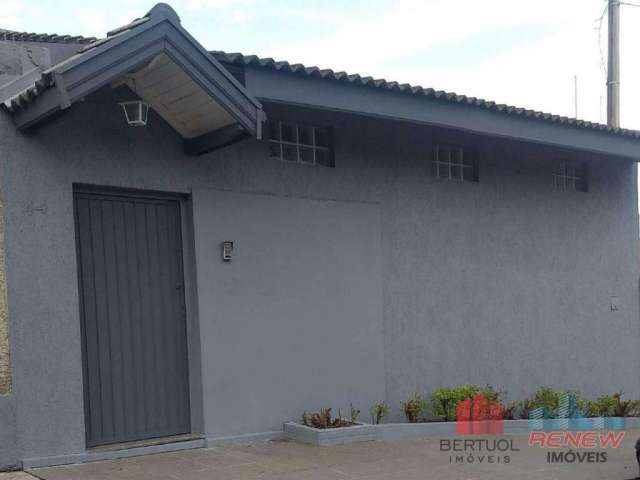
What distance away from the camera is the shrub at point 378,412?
31.3 ft

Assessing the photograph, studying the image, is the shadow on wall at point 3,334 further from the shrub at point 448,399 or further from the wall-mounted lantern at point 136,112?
the shrub at point 448,399

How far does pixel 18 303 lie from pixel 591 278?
907 cm

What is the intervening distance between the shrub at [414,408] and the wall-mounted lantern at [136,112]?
4739 mm

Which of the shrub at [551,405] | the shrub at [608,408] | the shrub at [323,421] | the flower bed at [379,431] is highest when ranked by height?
the shrub at [323,421]

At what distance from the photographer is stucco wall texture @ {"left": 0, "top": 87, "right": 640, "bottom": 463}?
7352 millimetres

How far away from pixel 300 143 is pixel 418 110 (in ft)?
4.73

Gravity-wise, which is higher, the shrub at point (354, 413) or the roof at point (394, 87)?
→ the roof at point (394, 87)

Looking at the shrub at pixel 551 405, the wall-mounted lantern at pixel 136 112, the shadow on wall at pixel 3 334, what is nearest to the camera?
the shadow on wall at pixel 3 334

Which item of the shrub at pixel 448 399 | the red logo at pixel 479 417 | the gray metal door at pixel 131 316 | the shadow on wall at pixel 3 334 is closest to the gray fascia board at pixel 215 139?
the gray metal door at pixel 131 316

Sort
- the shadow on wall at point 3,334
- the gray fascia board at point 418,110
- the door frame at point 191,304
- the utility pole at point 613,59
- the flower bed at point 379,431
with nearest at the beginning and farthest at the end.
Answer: the shadow on wall at point 3,334
the gray fascia board at point 418,110
the door frame at point 191,304
the flower bed at point 379,431
the utility pole at point 613,59

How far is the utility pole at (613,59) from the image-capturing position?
52.7ft

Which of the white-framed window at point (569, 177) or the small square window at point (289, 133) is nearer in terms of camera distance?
the small square window at point (289, 133)

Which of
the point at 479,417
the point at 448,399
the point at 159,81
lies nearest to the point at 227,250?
the point at 159,81

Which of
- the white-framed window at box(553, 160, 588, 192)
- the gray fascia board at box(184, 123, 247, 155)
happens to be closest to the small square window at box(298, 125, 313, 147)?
the gray fascia board at box(184, 123, 247, 155)
